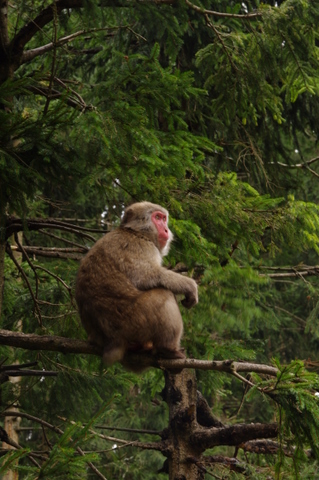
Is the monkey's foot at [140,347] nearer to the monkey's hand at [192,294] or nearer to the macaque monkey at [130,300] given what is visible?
the macaque monkey at [130,300]

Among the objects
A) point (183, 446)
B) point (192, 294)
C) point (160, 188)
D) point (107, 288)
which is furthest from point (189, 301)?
point (183, 446)

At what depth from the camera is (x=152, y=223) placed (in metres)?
6.77

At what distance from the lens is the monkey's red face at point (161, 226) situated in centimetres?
670

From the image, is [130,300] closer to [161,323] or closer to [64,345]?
[161,323]

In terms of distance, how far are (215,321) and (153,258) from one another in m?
0.81

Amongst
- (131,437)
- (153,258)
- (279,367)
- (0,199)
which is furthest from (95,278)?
(131,437)

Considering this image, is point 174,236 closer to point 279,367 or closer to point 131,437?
point 279,367

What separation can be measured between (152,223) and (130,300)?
3.17 ft

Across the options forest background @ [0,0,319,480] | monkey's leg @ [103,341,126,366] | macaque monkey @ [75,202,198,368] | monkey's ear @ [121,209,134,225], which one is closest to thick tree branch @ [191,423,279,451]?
forest background @ [0,0,319,480]

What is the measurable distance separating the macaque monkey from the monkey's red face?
255 mm

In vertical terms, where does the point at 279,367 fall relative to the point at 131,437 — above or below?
above

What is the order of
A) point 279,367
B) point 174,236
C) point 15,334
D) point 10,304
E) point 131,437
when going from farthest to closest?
point 131,437
point 10,304
point 174,236
point 15,334
point 279,367

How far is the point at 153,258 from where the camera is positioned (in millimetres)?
6426

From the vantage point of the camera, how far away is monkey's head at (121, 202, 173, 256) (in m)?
6.73
